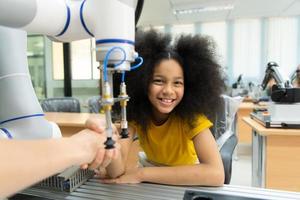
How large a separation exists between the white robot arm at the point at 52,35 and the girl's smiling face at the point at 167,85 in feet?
1.62

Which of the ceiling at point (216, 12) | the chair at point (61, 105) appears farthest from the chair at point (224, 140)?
the ceiling at point (216, 12)

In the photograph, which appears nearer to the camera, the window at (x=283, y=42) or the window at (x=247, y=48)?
the window at (x=283, y=42)

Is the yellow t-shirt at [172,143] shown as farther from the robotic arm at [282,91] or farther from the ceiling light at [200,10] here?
the ceiling light at [200,10]

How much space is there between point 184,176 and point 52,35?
0.50 m

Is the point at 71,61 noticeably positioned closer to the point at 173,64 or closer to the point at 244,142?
the point at 244,142

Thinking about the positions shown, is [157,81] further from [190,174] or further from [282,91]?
[282,91]

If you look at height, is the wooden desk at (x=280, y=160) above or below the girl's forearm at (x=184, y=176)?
below

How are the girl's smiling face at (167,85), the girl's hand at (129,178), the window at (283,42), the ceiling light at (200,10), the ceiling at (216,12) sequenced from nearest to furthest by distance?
the girl's hand at (129,178)
the girl's smiling face at (167,85)
the ceiling at (216,12)
the ceiling light at (200,10)
the window at (283,42)

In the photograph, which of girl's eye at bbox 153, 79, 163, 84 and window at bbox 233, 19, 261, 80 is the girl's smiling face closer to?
girl's eye at bbox 153, 79, 163, 84

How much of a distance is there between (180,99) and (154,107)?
130mm

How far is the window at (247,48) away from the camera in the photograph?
484 centimetres

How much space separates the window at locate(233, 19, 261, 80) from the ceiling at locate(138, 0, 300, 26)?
187 millimetres

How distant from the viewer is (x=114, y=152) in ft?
1.50

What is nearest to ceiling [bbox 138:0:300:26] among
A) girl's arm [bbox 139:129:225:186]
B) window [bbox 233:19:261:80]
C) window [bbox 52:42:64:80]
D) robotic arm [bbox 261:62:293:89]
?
window [bbox 233:19:261:80]
